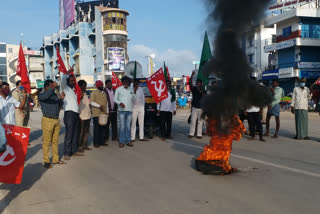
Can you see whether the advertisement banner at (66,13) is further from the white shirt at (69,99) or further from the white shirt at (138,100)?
the white shirt at (69,99)

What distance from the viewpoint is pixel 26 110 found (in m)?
10.1

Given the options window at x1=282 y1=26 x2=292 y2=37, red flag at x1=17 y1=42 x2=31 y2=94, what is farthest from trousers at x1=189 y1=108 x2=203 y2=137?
window at x1=282 y1=26 x2=292 y2=37

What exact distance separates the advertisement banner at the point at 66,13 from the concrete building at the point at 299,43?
142 feet

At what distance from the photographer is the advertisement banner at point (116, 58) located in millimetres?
55344

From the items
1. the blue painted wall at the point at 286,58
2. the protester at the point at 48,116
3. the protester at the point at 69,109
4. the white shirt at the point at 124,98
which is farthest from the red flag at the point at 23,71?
the blue painted wall at the point at 286,58

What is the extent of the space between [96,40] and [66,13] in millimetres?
14433

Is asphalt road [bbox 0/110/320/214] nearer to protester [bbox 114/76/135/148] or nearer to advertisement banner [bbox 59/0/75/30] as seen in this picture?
protester [bbox 114/76/135/148]

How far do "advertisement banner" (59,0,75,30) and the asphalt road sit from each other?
62129 millimetres

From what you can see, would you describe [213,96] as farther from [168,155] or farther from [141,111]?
[141,111]

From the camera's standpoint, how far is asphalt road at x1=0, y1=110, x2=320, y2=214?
4.08m

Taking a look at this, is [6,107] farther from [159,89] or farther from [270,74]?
[270,74]

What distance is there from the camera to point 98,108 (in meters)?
8.91

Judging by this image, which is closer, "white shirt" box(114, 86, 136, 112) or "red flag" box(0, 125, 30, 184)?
"red flag" box(0, 125, 30, 184)

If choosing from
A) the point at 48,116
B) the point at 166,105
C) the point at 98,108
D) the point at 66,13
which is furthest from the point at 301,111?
the point at 66,13
